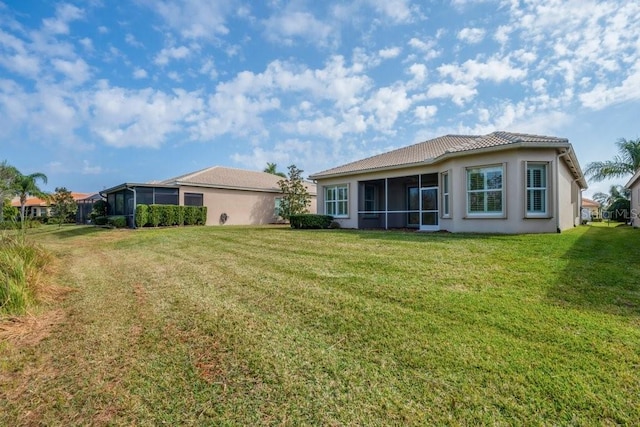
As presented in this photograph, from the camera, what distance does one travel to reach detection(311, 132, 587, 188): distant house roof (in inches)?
423

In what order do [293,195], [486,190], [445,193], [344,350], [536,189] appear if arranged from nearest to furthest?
[344,350], [536,189], [486,190], [445,193], [293,195]

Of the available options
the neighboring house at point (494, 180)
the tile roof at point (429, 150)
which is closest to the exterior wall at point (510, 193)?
the neighboring house at point (494, 180)

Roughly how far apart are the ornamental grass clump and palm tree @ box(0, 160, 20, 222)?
98.0 ft

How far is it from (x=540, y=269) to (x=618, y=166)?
24831mm

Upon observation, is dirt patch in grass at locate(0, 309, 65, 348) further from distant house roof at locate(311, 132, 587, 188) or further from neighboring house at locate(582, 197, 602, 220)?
neighboring house at locate(582, 197, 602, 220)

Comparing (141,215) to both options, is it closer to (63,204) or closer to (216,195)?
(216,195)

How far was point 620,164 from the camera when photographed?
74.6ft

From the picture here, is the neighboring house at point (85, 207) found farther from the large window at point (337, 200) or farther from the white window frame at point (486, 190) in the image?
the white window frame at point (486, 190)

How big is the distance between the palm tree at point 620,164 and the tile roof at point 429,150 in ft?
45.1

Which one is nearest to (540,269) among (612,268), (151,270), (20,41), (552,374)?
(612,268)

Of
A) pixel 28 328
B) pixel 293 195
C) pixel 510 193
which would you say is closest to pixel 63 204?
pixel 293 195

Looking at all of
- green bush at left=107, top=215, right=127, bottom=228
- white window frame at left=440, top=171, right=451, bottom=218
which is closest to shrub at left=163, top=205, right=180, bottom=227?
green bush at left=107, top=215, right=127, bottom=228

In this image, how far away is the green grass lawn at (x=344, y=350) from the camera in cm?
241

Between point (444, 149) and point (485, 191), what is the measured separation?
12.5ft
